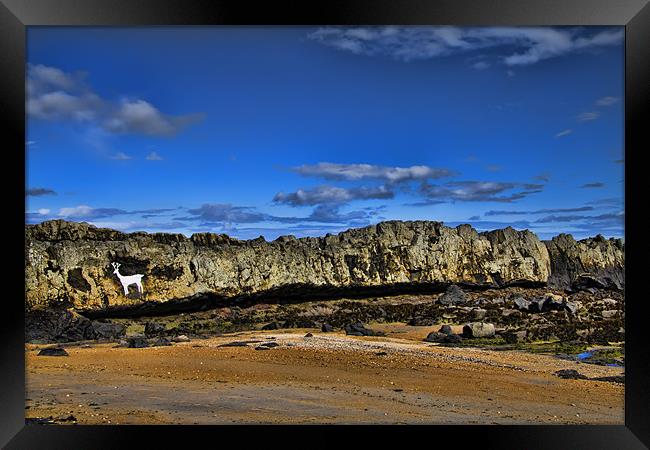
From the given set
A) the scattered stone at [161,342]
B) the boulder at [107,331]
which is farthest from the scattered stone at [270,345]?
the boulder at [107,331]

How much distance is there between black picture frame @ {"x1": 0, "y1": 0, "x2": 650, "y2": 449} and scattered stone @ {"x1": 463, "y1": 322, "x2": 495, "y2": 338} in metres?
6.34

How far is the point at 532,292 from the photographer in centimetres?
2158

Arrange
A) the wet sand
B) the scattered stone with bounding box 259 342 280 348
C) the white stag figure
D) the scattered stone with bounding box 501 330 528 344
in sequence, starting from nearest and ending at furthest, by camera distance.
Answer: the wet sand, the scattered stone with bounding box 259 342 280 348, the scattered stone with bounding box 501 330 528 344, the white stag figure

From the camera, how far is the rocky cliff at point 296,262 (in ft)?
42.7

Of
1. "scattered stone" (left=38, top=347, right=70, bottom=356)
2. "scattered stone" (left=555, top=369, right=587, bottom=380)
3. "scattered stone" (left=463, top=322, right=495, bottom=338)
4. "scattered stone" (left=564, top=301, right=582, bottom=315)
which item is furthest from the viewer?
"scattered stone" (left=564, top=301, right=582, bottom=315)

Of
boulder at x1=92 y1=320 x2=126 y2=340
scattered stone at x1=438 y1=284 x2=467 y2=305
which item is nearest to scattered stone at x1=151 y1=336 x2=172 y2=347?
boulder at x1=92 y1=320 x2=126 y2=340

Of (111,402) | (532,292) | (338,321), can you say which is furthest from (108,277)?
(532,292)

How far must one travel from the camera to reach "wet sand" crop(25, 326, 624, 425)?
6.29m

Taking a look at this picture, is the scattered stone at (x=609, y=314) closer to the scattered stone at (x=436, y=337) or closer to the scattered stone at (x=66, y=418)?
the scattered stone at (x=436, y=337)

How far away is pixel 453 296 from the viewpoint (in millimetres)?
18750

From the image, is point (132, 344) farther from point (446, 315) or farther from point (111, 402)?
point (446, 315)

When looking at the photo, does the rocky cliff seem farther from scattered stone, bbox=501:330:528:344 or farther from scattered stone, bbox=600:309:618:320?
scattered stone, bbox=501:330:528:344
